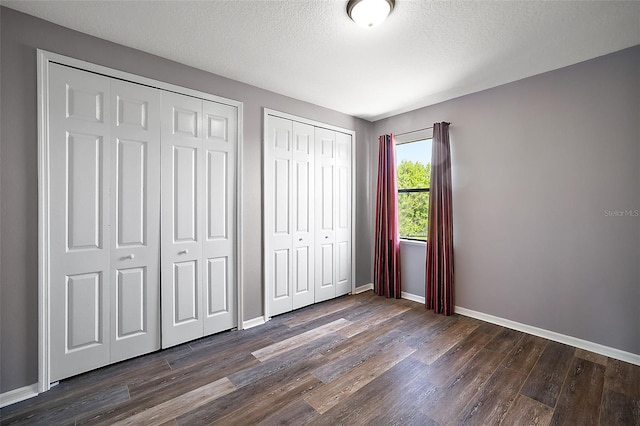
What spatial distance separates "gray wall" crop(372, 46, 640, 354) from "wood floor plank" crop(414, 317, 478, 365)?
1.18 ft

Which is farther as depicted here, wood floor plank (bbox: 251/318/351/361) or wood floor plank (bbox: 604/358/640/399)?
wood floor plank (bbox: 251/318/351/361)

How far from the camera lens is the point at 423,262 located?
12.7ft

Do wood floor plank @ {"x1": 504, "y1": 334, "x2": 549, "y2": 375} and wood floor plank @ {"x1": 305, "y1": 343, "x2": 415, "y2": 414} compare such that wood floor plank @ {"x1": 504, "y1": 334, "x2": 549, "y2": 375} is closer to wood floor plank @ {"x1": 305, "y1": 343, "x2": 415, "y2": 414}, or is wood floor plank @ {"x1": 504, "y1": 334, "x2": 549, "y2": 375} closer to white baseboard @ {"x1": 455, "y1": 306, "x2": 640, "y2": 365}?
white baseboard @ {"x1": 455, "y1": 306, "x2": 640, "y2": 365}

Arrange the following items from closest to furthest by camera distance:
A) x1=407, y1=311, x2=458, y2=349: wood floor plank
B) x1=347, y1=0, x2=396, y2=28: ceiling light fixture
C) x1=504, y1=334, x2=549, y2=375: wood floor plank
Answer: x1=347, y1=0, x2=396, y2=28: ceiling light fixture < x1=504, y1=334, x2=549, y2=375: wood floor plank < x1=407, y1=311, x2=458, y2=349: wood floor plank

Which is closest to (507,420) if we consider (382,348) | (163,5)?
(382,348)

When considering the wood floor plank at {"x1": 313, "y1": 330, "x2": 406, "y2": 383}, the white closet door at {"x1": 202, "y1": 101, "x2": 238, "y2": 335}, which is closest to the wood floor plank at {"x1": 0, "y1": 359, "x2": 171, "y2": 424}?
the white closet door at {"x1": 202, "y1": 101, "x2": 238, "y2": 335}

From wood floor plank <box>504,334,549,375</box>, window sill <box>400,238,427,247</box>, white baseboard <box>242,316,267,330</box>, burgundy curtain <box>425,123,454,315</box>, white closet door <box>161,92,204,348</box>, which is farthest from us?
window sill <box>400,238,427,247</box>

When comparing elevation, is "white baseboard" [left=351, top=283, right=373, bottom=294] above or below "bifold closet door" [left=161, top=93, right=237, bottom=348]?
below

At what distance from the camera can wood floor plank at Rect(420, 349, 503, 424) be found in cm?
180

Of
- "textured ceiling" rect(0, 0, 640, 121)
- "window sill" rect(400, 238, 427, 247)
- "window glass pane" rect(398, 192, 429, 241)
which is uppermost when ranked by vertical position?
"textured ceiling" rect(0, 0, 640, 121)

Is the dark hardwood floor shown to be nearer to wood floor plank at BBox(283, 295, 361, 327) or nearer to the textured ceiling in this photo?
wood floor plank at BBox(283, 295, 361, 327)

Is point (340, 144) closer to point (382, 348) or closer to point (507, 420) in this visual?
point (382, 348)

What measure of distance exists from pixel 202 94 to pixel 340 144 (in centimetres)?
197

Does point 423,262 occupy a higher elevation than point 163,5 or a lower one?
lower
